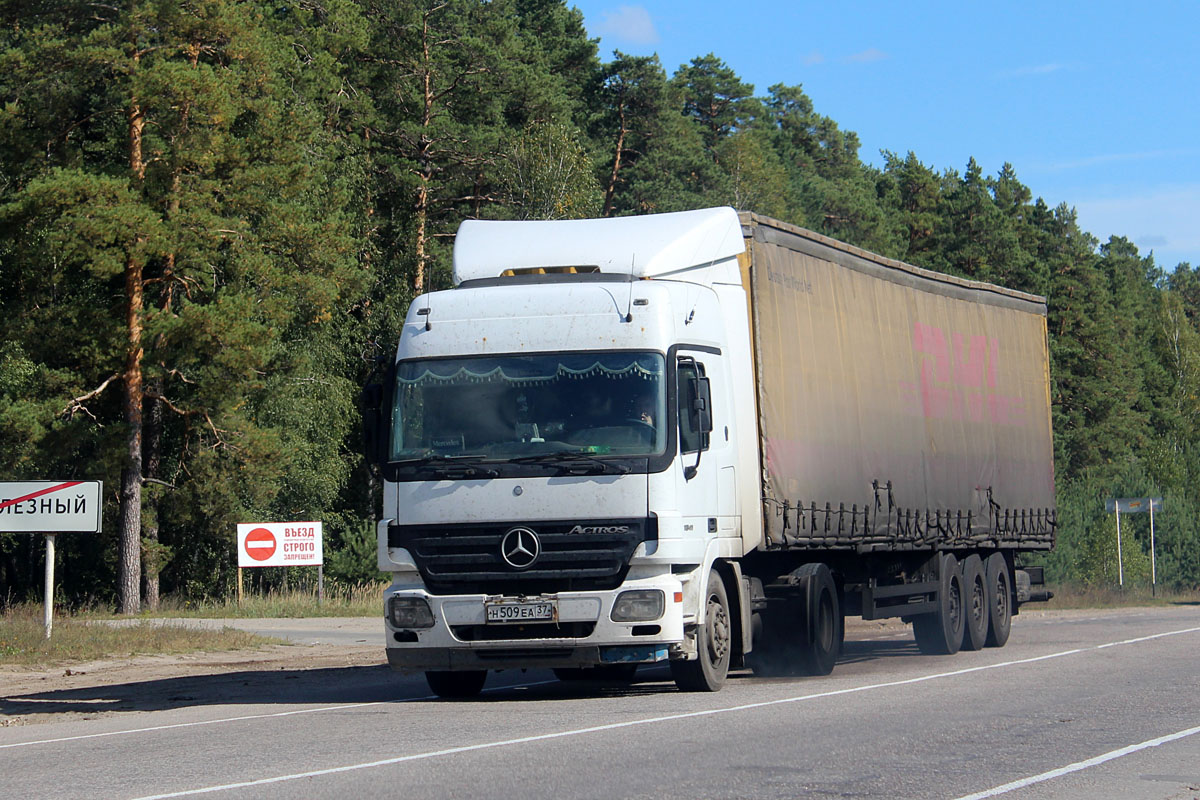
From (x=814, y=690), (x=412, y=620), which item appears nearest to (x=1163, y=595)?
(x=814, y=690)

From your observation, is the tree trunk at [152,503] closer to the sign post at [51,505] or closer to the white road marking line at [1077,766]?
the sign post at [51,505]

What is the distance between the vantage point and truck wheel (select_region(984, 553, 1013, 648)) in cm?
2083

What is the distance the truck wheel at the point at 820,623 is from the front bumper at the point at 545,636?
3259 mm

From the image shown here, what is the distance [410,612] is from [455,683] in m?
1.60

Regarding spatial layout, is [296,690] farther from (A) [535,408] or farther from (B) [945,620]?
(B) [945,620]

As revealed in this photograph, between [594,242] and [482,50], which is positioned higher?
[482,50]

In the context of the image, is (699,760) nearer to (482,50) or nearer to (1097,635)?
(1097,635)

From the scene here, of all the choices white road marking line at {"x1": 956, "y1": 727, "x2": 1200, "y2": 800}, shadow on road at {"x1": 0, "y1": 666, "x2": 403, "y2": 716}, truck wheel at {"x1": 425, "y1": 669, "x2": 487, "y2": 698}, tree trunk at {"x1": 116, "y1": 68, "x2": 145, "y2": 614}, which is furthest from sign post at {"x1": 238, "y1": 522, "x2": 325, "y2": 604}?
white road marking line at {"x1": 956, "y1": 727, "x2": 1200, "y2": 800}

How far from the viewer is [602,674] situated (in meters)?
16.5

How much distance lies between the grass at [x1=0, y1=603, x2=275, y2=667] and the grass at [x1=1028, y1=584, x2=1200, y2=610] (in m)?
21.1

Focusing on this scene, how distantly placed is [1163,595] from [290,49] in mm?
29837

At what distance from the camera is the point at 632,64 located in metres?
64.2

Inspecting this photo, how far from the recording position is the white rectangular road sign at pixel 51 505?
20.9 meters

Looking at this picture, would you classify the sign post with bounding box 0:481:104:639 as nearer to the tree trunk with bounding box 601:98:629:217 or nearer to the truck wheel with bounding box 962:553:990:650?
the truck wheel with bounding box 962:553:990:650
